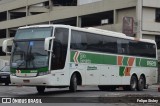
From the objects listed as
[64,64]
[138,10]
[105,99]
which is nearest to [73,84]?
[64,64]

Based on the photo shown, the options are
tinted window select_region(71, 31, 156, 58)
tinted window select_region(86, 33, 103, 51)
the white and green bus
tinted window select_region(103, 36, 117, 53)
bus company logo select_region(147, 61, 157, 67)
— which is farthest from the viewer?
bus company logo select_region(147, 61, 157, 67)

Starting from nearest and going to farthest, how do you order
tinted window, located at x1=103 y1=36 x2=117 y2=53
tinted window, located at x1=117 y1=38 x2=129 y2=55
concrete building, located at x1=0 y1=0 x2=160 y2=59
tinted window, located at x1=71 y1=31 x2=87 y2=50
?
tinted window, located at x1=71 y1=31 x2=87 y2=50
tinted window, located at x1=103 y1=36 x2=117 y2=53
tinted window, located at x1=117 y1=38 x2=129 y2=55
concrete building, located at x1=0 y1=0 x2=160 y2=59

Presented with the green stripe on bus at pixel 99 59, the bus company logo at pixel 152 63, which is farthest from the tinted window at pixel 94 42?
the bus company logo at pixel 152 63

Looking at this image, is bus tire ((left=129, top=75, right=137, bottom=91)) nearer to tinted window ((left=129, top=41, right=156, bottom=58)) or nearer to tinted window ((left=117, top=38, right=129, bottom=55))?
tinted window ((left=129, top=41, right=156, bottom=58))

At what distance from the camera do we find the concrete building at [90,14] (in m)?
49.5

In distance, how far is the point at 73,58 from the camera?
70.6 ft

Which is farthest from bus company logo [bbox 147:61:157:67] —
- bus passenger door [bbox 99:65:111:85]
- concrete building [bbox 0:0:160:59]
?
concrete building [bbox 0:0:160:59]

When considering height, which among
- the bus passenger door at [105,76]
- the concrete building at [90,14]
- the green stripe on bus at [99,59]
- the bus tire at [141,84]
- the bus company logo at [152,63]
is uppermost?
the concrete building at [90,14]

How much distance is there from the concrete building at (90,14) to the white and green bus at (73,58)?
21419 millimetres

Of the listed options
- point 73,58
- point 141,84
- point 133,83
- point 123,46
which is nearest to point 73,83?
point 73,58

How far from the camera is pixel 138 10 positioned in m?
49.3

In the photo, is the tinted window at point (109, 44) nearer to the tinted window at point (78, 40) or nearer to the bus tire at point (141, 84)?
the tinted window at point (78, 40)

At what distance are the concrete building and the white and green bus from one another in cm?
2142

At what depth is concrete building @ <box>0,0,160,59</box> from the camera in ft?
162
